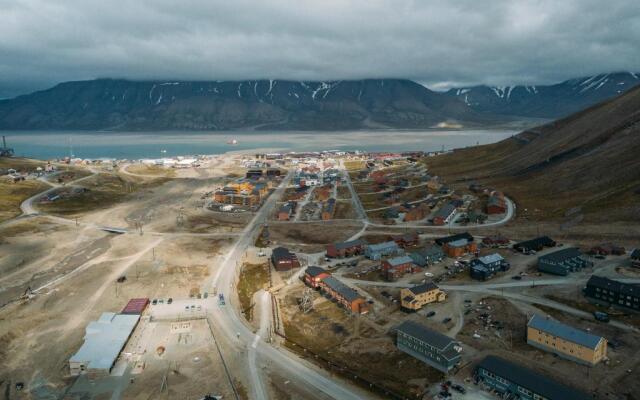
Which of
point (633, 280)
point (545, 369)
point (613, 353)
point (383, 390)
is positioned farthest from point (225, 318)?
point (633, 280)

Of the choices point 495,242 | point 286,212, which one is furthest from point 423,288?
point 286,212

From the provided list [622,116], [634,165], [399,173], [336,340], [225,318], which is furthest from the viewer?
[399,173]

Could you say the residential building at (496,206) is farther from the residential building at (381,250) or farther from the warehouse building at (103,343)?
the warehouse building at (103,343)

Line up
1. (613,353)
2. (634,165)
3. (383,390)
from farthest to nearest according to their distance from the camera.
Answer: (634,165), (613,353), (383,390)

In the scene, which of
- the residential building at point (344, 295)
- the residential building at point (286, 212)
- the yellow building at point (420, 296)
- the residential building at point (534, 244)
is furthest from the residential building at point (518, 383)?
the residential building at point (286, 212)

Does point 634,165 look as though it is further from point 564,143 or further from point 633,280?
point 633,280

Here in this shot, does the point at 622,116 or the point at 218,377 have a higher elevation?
the point at 622,116

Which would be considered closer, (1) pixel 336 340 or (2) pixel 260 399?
(2) pixel 260 399
